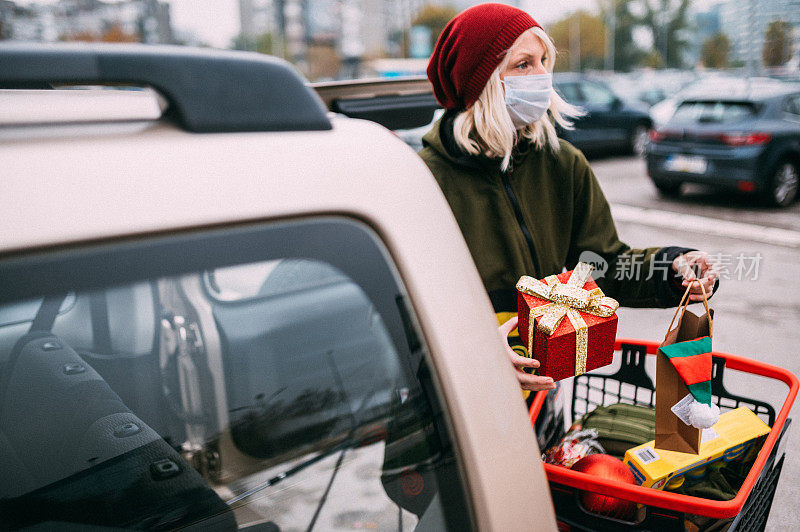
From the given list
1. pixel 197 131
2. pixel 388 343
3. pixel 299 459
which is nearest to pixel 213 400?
pixel 299 459

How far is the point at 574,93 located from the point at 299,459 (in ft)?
41.2

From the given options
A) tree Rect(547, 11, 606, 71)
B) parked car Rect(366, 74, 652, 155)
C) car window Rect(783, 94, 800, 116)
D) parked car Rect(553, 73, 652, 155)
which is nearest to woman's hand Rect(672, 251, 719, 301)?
car window Rect(783, 94, 800, 116)

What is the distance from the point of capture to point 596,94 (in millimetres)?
12586

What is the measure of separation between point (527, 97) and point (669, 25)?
78.6 m

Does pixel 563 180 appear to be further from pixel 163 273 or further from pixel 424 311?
pixel 163 273

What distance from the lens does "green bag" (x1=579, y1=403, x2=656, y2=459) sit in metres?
1.49

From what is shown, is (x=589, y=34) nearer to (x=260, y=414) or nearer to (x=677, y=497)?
(x=677, y=497)

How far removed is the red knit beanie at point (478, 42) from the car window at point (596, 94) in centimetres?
1129

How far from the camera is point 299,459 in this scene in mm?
857

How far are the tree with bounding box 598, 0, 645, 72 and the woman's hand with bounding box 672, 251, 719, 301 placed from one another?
75527mm

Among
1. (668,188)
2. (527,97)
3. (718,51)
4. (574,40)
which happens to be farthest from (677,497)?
(574,40)

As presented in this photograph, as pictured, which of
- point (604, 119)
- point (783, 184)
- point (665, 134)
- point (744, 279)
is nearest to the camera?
point (744, 279)

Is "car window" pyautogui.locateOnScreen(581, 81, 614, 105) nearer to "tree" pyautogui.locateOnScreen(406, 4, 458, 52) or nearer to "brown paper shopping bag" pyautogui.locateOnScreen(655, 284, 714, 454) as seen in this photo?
"brown paper shopping bag" pyautogui.locateOnScreen(655, 284, 714, 454)

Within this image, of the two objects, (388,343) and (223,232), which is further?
(388,343)
